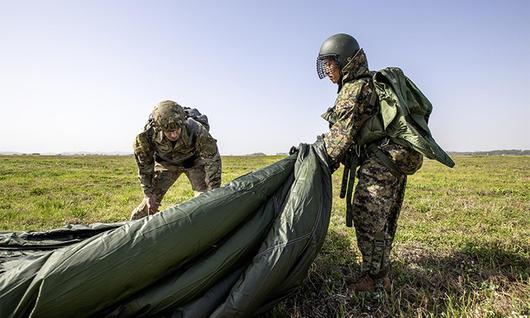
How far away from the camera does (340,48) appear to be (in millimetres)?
3986

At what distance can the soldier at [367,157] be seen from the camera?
145 inches

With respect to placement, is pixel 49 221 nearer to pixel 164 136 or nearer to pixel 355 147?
pixel 164 136

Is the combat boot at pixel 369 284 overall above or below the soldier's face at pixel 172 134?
below

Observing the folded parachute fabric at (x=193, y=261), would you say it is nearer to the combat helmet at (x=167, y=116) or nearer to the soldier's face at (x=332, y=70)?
the soldier's face at (x=332, y=70)

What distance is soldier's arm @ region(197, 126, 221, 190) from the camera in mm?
5914

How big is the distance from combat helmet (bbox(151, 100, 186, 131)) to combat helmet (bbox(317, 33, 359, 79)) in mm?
2420

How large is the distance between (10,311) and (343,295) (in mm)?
2895

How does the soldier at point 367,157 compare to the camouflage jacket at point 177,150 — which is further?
the camouflage jacket at point 177,150

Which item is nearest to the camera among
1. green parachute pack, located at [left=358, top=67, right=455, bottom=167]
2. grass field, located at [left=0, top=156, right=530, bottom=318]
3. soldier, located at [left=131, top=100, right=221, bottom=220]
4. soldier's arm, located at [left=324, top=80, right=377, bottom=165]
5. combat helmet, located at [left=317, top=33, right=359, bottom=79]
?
grass field, located at [left=0, top=156, right=530, bottom=318]

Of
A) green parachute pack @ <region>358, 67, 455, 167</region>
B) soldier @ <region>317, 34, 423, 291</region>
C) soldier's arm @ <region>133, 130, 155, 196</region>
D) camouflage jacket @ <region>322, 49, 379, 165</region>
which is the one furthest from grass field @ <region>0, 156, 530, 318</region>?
soldier's arm @ <region>133, 130, 155, 196</region>

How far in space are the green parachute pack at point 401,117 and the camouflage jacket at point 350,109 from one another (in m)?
0.11

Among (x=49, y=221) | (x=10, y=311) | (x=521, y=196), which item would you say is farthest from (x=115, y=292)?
(x=521, y=196)

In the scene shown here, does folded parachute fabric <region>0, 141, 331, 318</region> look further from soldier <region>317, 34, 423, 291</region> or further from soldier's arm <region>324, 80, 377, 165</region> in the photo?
soldier <region>317, 34, 423, 291</region>

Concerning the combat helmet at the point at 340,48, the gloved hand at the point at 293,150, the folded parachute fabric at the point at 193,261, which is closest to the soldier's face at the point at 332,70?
the combat helmet at the point at 340,48
